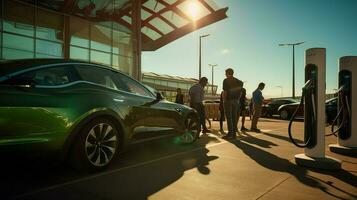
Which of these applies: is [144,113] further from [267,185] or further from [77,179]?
[267,185]

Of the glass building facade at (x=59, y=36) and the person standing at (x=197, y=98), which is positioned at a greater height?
the glass building facade at (x=59, y=36)

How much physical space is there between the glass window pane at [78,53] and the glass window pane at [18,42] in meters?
2.15

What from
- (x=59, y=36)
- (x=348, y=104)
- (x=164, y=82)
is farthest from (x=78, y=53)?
(x=164, y=82)

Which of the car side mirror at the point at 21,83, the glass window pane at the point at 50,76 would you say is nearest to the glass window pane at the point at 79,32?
the glass window pane at the point at 50,76

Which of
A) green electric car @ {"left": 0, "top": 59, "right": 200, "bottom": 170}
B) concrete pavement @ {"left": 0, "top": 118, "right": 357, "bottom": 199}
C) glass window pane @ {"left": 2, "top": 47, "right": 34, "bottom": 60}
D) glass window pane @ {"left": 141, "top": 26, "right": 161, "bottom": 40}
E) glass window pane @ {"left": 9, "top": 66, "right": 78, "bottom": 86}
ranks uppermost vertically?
glass window pane @ {"left": 141, "top": 26, "right": 161, "bottom": 40}

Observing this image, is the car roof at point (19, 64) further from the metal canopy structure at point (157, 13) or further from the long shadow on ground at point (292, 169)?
the metal canopy structure at point (157, 13)

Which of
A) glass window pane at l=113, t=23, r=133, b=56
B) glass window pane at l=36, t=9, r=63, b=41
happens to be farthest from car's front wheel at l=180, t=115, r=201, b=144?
glass window pane at l=113, t=23, r=133, b=56

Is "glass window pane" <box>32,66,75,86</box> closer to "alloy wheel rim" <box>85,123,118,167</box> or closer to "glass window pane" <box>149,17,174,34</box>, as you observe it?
"alloy wheel rim" <box>85,123,118,167</box>

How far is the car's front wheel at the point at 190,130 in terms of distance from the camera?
22.5 ft

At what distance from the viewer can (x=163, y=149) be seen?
6.60m

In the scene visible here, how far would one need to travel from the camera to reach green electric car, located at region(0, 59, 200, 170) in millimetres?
3541

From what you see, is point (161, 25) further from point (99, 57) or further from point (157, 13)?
point (99, 57)

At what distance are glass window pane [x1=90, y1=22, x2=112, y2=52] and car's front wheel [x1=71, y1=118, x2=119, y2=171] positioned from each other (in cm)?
1514

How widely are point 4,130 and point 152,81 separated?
56579 millimetres
